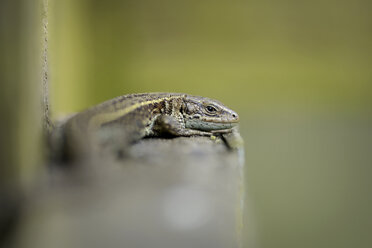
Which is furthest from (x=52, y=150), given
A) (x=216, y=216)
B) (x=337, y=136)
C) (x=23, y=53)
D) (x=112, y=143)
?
(x=337, y=136)

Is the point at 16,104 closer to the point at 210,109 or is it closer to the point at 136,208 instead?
the point at 136,208

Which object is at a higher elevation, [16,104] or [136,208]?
[16,104]

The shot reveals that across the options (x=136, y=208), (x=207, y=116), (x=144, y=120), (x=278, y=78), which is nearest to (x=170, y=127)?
(x=144, y=120)

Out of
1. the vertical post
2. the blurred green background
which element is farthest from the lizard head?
the blurred green background

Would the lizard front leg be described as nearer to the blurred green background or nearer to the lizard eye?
the lizard eye

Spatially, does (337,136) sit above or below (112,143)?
below

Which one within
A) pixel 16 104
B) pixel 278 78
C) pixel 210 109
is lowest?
pixel 278 78

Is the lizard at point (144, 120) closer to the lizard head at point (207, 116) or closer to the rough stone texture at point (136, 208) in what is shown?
the lizard head at point (207, 116)

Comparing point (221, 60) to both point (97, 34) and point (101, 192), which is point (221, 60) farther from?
point (101, 192)
